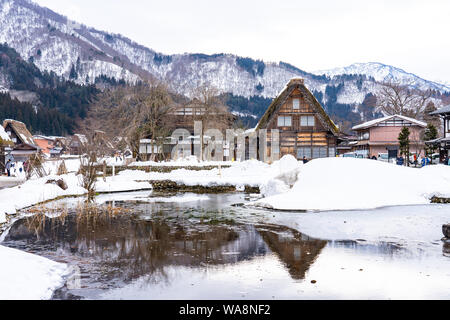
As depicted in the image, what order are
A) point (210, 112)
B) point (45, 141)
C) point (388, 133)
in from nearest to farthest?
point (210, 112) < point (388, 133) < point (45, 141)

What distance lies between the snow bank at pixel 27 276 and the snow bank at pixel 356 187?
9537mm

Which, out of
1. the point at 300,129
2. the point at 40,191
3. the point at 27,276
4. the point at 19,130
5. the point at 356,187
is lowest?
the point at 27,276

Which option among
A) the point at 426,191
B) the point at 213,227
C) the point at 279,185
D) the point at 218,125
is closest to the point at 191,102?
the point at 218,125

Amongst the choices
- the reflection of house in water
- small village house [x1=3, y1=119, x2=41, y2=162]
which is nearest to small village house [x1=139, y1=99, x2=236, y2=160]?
small village house [x1=3, y1=119, x2=41, y2=162]

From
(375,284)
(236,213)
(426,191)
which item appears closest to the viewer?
(375,284)

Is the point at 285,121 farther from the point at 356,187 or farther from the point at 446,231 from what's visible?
the point at 446,231

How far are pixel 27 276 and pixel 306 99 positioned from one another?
3608 cm

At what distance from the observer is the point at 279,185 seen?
57.3ft

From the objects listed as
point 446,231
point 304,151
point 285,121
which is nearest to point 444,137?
point 304,151

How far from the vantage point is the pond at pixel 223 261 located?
5.76m

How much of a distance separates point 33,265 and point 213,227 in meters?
5.52

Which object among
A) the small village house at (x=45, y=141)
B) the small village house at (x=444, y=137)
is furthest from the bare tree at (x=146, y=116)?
A: the small village house at (x=45, y=141)

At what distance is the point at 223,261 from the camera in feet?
24.5
